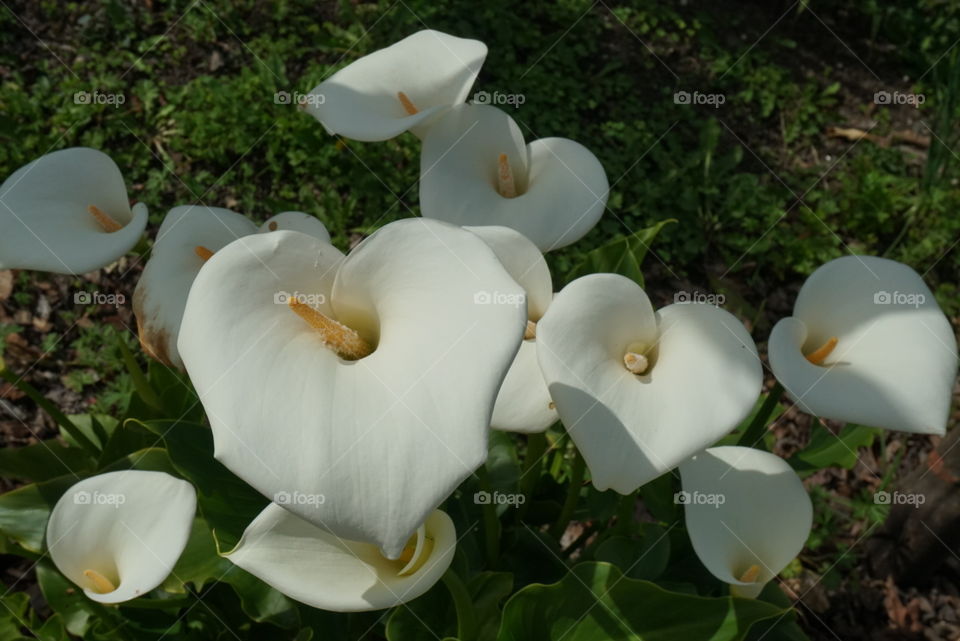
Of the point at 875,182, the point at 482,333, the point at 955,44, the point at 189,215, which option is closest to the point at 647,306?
the point at 482,333

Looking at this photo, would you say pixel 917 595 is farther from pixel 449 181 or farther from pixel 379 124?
pixel 379 124

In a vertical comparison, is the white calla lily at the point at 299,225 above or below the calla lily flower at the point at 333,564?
above

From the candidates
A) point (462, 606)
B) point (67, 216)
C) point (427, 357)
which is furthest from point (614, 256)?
point (67, 216)

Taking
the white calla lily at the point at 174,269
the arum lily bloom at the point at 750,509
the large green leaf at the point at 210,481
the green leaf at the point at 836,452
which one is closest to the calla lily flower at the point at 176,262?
the white calla lily at the point at 174,269

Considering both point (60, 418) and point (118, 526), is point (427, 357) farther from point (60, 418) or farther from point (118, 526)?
point (60, 418)

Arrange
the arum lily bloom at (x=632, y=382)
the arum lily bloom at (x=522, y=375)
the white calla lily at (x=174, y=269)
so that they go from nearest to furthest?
the arum lily bloom at (x=632, y=382)
the arum lily bloom at (x=522, y=375)
the white calla lily at (x=174, y=269)

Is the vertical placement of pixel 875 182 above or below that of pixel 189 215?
below

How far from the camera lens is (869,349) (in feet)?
4.23

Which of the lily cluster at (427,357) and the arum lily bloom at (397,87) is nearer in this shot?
A: the lily cluster at (427,357)

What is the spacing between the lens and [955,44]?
3.51m

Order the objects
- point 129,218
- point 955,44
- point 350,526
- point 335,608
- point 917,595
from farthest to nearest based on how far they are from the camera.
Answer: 1. point 955,44
2. point 917,595
3. point 129,218
4. point 335,608
5. point 350,526

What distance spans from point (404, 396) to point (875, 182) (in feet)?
9.05

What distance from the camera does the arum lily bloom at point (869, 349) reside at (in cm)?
117

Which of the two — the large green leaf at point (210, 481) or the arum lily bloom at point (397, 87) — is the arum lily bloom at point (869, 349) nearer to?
the arum lily bloom at point (397, 87)
